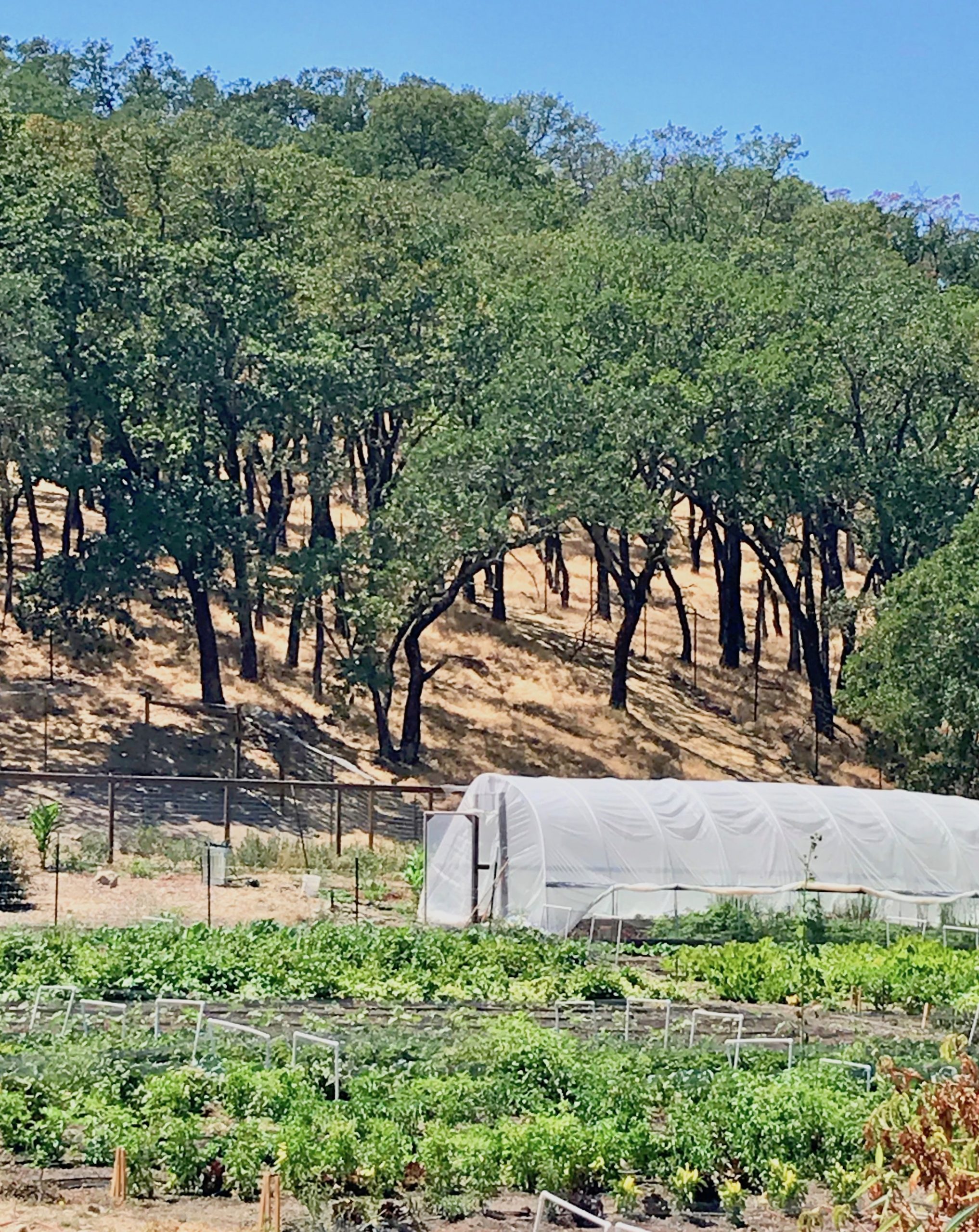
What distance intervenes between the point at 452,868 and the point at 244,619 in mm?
16598

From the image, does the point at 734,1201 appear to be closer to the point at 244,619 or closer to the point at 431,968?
the point at 431,968

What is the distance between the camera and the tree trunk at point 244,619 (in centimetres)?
3969

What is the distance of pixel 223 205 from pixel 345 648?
12137 mm

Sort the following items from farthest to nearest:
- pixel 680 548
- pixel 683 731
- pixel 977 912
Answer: pixel 680 548 → pixel 683 731 → pixel 977 912

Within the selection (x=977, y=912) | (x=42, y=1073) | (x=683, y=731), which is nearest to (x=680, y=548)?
(x=683, y=731)

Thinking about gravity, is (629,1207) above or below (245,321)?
below

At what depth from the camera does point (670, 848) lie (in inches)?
1049

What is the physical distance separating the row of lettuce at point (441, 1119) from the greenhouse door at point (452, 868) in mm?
12209

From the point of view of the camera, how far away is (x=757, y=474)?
1726 inches

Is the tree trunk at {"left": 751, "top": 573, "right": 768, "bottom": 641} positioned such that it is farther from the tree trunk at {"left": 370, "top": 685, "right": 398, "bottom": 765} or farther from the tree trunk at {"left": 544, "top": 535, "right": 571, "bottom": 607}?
the tree trunk at {"left": 370, "top": 685, "right": 398, "bottom": 765}

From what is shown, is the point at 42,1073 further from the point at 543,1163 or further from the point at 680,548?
the point at 680,548

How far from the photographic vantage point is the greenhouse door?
1037 inches

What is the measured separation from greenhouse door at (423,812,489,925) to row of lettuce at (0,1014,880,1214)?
12209 mm

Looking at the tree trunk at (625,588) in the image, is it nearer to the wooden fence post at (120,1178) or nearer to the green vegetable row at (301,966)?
the green vegetable row at (301,966)
